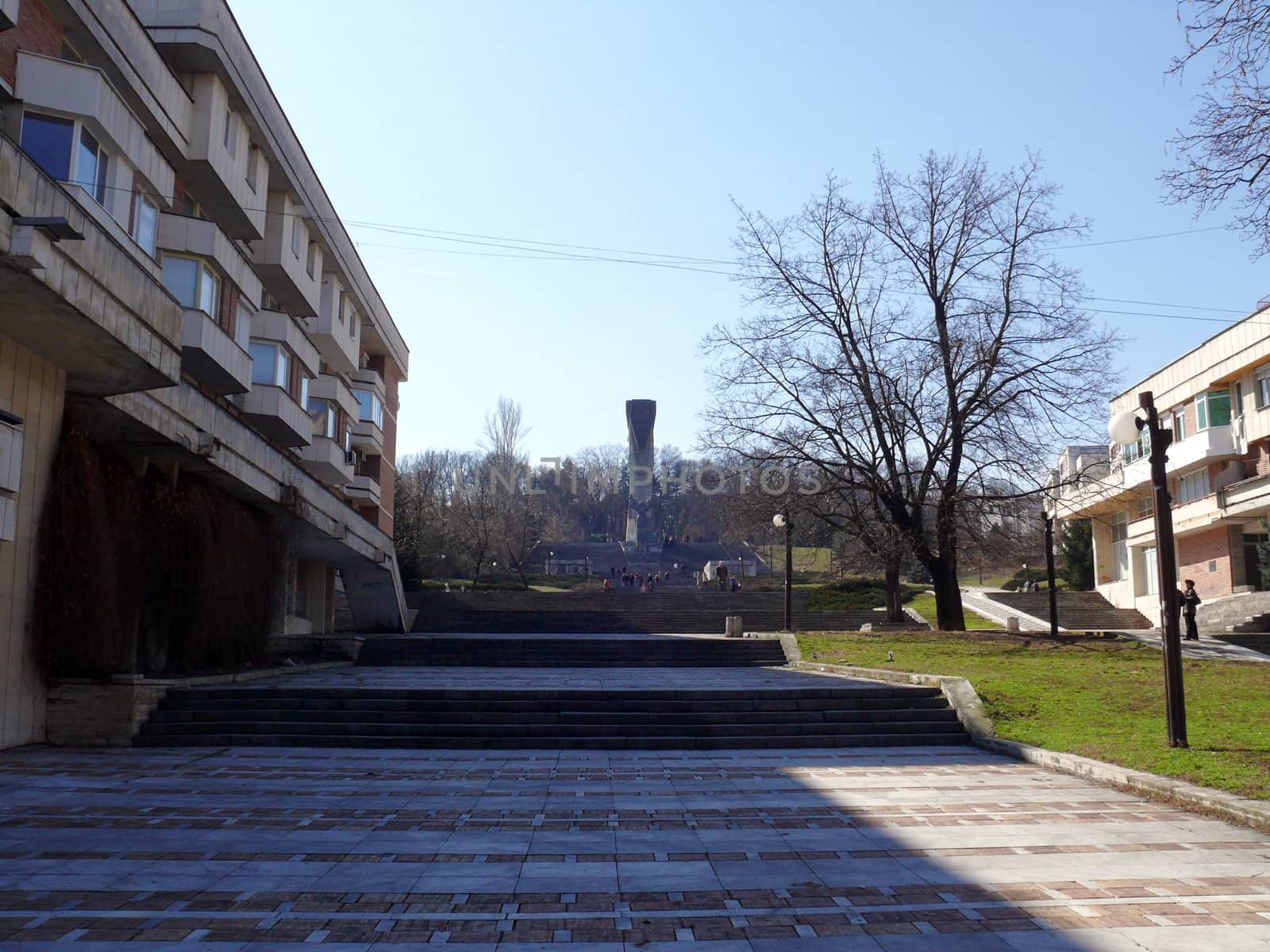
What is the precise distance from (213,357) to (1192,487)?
34.9 m

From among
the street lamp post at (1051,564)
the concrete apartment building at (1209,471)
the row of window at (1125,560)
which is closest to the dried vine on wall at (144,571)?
the street lamp post at (1051,564)

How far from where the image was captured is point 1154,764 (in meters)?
10.8

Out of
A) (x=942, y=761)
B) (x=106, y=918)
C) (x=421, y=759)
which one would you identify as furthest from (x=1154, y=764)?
(x=106, y=918)

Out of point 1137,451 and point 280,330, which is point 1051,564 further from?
point 280,330

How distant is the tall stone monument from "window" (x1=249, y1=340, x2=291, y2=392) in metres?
52.5

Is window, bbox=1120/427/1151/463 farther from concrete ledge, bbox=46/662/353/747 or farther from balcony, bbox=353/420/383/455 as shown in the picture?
concrete ledge, bbox=46/662/353/747

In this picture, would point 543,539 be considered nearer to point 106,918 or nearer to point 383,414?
point 383,414

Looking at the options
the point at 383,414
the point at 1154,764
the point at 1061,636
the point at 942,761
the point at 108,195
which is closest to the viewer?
the point at 1154,764

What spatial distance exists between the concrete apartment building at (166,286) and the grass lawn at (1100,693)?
43.1ft

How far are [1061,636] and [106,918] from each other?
24764 millimetres

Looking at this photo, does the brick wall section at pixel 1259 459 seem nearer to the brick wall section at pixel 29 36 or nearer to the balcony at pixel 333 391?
the balcony at pixel 333 391

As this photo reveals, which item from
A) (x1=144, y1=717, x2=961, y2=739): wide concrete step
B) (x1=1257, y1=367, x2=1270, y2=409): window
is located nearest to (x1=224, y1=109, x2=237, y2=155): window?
(x1=144, y1=717, x2=961, y2=739): wide concrete step

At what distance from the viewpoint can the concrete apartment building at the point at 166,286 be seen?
12617mm

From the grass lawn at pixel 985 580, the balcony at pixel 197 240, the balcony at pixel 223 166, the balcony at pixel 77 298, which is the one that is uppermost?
the balcony at pixel 223 166
